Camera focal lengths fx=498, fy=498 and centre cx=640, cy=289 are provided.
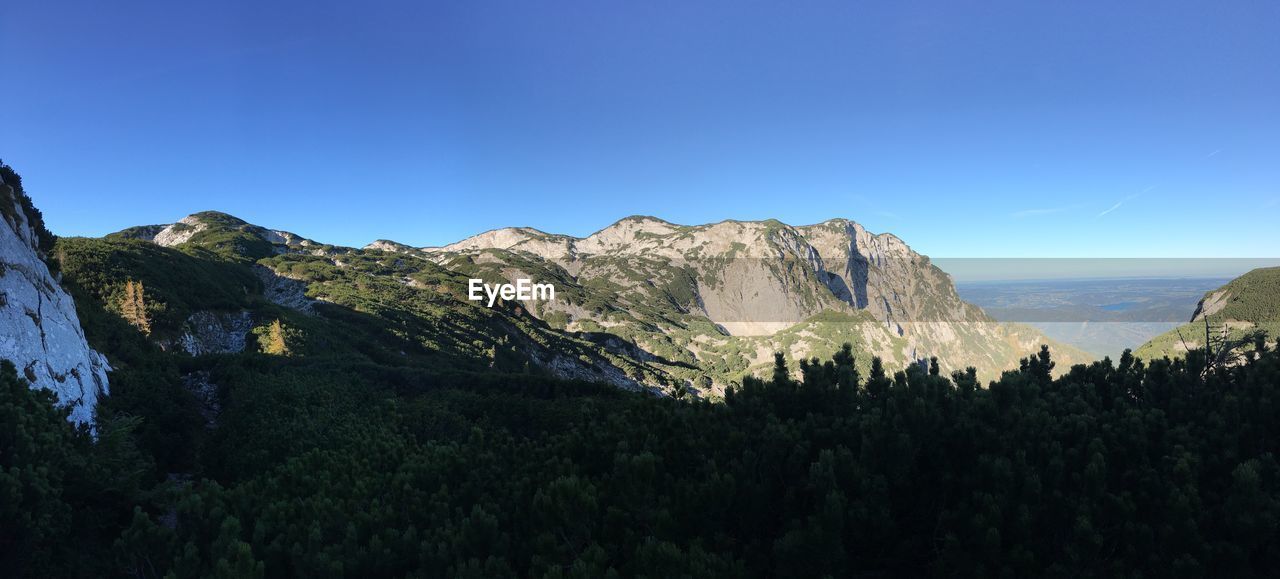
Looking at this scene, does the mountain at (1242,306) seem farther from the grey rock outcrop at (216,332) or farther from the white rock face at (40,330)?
the grey rock outcrop at (216,332)

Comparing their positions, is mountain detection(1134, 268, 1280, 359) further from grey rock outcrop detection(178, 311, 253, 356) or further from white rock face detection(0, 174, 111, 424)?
grey rock outcrop detection(178, 311, 253, 356)

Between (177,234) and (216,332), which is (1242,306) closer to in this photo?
(216,332)

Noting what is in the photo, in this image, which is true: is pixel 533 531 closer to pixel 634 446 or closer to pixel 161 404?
pixel 634 446

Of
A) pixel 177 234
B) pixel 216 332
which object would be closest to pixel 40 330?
pixel 216 332

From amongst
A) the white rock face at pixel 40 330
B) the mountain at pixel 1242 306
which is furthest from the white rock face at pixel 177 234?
the mountain at pixel 1242 306

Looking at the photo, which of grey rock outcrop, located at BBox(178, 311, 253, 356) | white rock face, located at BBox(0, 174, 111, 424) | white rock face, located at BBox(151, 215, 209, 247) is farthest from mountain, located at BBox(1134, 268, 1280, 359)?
white rock face, located at BBox(151, 215, 209, 247)

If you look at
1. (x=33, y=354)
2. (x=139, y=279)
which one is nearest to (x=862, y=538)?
(x=33, y=354)
